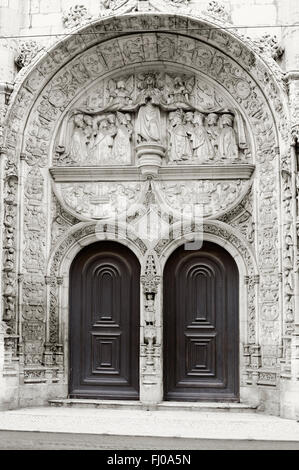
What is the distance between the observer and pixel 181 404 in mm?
10273

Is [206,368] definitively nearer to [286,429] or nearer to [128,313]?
[128,313]

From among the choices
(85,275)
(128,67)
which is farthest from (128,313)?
(128,67)

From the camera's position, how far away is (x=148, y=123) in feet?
35.6

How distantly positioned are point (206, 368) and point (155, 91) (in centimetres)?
422

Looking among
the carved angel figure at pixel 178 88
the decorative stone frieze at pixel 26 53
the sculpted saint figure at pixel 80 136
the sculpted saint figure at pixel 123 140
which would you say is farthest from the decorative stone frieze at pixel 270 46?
the decorative stone frieze at pixel 26 53

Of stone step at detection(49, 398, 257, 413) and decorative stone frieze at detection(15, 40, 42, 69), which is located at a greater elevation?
decorative stone frieze at detection(15, 40, 42, 69)

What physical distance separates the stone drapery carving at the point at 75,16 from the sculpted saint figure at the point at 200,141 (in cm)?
216

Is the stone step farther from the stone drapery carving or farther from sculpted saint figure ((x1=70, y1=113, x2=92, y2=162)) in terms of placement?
the stone drapery carving

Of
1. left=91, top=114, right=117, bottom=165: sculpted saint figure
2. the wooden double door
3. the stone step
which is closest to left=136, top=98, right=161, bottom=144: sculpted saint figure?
left=91, top=114, right=117, bottom=165: sculpted saint figure

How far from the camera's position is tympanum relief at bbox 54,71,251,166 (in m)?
10.9

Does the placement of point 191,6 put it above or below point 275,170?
above

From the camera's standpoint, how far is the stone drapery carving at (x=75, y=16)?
10.5 meters

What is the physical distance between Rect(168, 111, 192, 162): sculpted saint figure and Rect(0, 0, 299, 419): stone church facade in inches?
1.0

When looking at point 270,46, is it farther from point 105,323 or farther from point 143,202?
point 105,323
